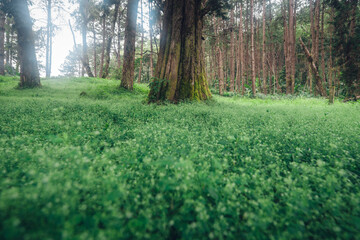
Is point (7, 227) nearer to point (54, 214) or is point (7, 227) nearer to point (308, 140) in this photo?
point (54, 214)

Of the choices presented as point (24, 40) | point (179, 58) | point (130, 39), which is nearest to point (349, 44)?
point (179, 58)

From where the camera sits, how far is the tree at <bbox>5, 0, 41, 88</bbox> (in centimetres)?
986

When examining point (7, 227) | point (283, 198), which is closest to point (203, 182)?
point (283, 198)

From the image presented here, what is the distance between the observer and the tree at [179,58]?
22.9 feet

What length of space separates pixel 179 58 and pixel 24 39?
995cm

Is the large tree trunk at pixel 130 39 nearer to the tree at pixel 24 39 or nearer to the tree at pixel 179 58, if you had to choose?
the tree at pixel 179 58

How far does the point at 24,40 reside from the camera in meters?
10.2

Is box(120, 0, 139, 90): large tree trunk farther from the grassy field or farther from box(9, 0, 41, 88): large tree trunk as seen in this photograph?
the grassy field

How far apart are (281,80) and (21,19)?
121 ft

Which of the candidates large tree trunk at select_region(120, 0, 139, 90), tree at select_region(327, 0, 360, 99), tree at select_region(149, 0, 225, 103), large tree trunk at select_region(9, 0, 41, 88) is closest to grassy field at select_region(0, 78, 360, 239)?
tree at select_region(149, 0, 225, 103)

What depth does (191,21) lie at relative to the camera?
7.09 meters

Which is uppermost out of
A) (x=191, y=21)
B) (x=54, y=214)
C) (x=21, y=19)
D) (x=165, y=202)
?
(x=21, y=19)

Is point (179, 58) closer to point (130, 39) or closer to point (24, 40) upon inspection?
point (130, 39)

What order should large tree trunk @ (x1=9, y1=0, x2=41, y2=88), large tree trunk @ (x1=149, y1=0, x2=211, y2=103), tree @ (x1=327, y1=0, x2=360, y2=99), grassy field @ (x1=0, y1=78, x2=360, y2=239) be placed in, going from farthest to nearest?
tree @ (x1=327, y1=0, x2=360, y2=99)
large tree trunk @ (x1=9, y1=0, x2=41, y2=88)
large tree trunk @ (x1=149, y1=0, x2=211, y2=103)
grassy field @ (x1=0, y1=78, x2=360, y2=239)
